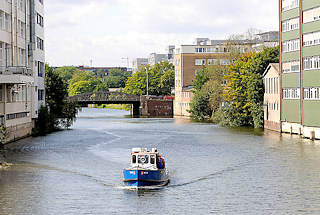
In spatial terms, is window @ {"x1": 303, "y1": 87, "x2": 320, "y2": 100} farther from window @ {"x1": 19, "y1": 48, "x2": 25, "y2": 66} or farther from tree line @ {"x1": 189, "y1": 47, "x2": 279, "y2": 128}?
window @ {"x1": 19, "y1": 48, "x2": 25, "y2": 66}

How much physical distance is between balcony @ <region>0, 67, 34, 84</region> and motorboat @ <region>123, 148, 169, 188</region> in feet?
89.7

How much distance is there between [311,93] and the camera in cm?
7894

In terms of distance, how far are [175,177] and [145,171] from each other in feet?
21.1

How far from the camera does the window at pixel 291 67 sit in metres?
83.9

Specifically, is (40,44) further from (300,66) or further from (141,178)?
(141,178)

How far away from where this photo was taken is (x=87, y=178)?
163 ft

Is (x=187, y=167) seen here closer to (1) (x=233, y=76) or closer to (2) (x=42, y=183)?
(2) (x=42, y=183)

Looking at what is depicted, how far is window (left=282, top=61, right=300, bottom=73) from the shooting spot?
275 feet

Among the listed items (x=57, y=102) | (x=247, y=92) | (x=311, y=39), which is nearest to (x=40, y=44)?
(x=57, y=102)

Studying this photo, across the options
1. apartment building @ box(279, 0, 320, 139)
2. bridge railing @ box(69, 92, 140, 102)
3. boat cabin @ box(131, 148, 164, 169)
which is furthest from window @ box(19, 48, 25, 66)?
bridge railing @ box(69, 92, 140, 102)

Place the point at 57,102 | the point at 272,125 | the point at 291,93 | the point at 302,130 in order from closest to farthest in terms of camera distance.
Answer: the point at 302,130 < the point at 291,93 < the point at 272,125 < the point at 57,102

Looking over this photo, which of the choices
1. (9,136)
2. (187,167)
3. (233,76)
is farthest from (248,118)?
(187,167)

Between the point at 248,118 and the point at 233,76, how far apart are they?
760 cm

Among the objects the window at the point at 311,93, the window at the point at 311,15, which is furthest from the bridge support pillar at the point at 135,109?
the window at the point at 311,15
